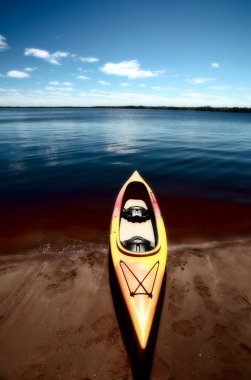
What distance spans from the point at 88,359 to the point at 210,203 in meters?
10.0

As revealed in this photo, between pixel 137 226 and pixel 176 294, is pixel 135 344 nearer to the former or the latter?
pixel 176 294

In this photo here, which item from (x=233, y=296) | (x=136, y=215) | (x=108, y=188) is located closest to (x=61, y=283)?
(x=136, y=215)

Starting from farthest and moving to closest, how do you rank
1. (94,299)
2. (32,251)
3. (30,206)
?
1. (30,206)
2. (32,251)
3. (94,299)

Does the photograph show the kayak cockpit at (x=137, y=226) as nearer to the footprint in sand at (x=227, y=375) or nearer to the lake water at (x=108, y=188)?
the lake water at (x=108, y=188)

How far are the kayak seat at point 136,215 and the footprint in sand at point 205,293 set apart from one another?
311 centimetres

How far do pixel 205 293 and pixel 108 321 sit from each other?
2.87 m

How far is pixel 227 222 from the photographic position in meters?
10.0

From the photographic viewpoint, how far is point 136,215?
8.71 m

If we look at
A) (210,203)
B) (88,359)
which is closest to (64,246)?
(88,359)

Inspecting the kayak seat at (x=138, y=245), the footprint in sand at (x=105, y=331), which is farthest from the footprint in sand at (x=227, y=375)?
the kayak seat at (x=138, y=245)

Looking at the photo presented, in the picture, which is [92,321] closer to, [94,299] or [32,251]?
[94,299]

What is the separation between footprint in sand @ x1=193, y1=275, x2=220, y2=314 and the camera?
18.2 feet

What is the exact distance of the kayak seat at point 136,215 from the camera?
870 centimetres

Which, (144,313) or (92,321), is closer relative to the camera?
(144,313)
